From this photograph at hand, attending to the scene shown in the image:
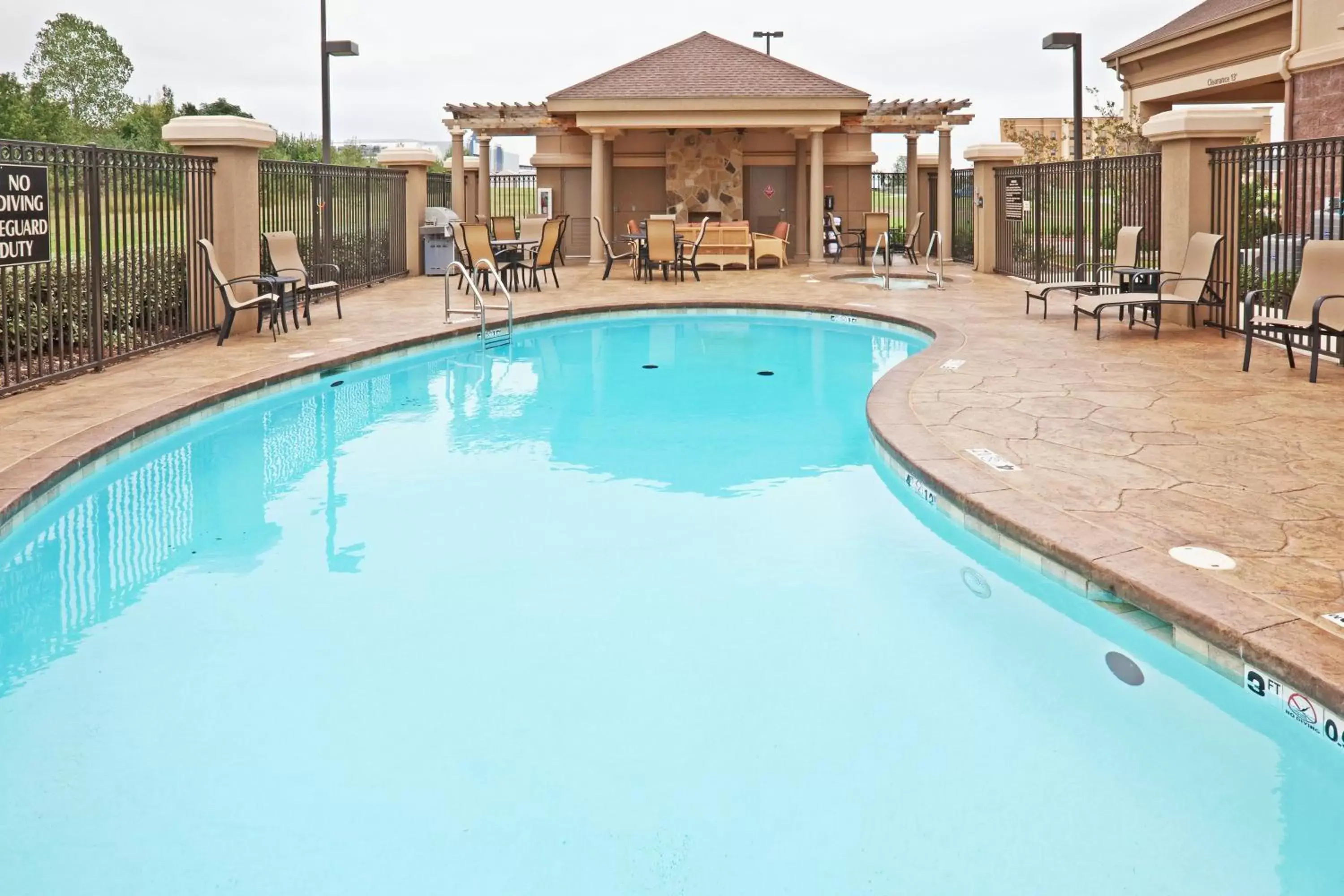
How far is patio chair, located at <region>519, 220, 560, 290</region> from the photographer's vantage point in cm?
1720

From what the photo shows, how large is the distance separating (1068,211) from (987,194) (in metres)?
3.27

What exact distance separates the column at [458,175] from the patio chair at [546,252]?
527cm

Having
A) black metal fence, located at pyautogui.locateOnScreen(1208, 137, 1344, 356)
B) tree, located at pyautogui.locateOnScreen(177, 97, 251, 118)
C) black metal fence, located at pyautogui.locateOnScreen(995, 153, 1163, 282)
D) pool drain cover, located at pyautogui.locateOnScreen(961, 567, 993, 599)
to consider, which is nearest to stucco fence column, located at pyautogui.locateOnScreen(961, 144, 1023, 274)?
black metal fence, located at pyautogui.locateOnScreen(995, 153, 1163, 282)

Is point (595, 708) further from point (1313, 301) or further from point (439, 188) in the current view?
point (439, 188)

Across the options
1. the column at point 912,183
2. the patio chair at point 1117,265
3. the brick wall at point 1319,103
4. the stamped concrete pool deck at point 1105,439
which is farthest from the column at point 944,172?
the stamped concrete pool deck at point 1105,439

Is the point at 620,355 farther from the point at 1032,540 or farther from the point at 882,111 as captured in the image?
the point at 882,111

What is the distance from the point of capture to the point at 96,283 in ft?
31.2

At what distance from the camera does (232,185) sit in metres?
11.5

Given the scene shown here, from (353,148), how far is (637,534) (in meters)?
44.8

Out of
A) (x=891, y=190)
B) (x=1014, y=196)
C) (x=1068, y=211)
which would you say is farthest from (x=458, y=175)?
(x=1068, y=211)

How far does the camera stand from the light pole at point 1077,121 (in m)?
16.0

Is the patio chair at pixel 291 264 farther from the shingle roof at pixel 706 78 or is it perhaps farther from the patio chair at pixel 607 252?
the shingle roof at pixel 706 78

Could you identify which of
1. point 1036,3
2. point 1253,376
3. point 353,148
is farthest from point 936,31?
point 1253,376

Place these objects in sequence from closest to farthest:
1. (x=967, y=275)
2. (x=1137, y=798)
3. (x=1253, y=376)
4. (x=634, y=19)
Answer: (x=1137, y=798) < (x=1253, y=376) < (x=967, y=275) < (x=634, y=19)
